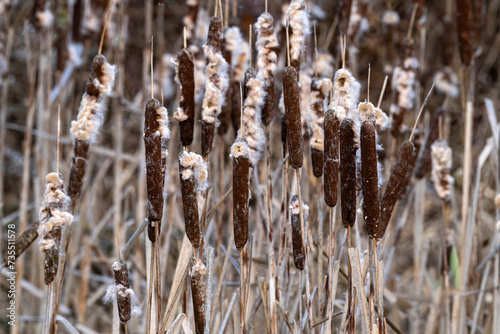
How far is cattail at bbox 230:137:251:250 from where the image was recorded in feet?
2.37

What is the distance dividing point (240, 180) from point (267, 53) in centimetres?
29

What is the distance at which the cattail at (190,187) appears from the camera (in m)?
0.72

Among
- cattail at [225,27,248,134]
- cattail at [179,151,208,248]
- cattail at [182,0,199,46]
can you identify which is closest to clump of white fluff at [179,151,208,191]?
cattail at [179,151,208,248]

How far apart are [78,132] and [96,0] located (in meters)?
0.86

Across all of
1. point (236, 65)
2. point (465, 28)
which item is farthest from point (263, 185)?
point (465, 28)

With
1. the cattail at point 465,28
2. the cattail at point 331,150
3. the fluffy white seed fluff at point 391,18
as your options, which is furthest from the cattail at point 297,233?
the fluffy white seed fluff at point 391,18

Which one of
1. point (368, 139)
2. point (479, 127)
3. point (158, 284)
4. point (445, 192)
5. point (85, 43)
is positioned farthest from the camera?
point (479, 127)

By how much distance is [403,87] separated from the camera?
50.1 inches

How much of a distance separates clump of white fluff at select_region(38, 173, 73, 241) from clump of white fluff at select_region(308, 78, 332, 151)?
1.40 ft

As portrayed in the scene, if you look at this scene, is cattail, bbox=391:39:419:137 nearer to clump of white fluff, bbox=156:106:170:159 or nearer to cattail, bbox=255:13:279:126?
cattail, bbox=255:13:279:126

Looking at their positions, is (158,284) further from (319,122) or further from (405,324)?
(405,324)

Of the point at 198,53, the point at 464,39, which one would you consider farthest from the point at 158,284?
the point at 464,39

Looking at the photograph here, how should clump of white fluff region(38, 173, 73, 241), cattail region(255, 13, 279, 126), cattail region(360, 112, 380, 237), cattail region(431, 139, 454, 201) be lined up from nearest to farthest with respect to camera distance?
1. cattail region(360, 112, 380, 237)
2. clump of white fluff region(38, 173, 73, 241)
3. cattail region(255, 13, 279, 126)
4. cattail region(431, 139, 454, 201)

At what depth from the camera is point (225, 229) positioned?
5.18 ft
